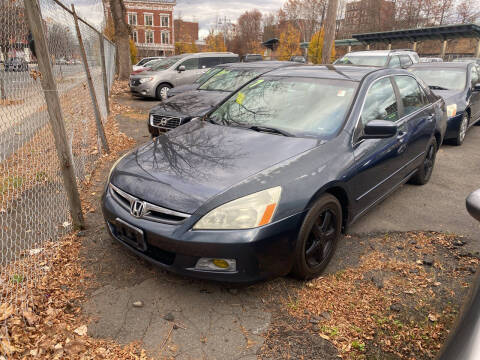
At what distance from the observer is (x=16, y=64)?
8.56 ft

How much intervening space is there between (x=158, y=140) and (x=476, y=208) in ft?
8.76

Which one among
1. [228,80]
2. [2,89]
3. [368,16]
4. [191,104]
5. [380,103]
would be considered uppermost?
[368,16]

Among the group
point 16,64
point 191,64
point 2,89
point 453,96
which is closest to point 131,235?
point 2,89

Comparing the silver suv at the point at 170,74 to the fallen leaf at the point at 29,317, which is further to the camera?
the silver suv at the point at 170,74

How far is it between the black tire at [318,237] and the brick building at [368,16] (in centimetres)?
5700

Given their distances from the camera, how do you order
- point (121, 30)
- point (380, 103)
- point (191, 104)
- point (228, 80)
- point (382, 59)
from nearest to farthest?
point (380, 103), point (191, 104), point (228, 80), point (382, 59), point (121, 30)

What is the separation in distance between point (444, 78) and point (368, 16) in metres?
55.2

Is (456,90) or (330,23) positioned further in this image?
(330,23)

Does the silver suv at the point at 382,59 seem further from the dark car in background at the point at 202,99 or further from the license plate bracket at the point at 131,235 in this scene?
the license plate bracket at the point at 131,235

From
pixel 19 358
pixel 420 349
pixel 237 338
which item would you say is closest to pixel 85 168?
pixel 19 358

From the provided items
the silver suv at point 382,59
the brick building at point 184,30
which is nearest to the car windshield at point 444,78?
the silver suv at point 382,59

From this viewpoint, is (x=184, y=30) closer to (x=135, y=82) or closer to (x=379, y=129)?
(x=135, y=82)

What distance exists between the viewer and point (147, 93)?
41.5 feet

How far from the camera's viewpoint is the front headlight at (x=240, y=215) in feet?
7.63
